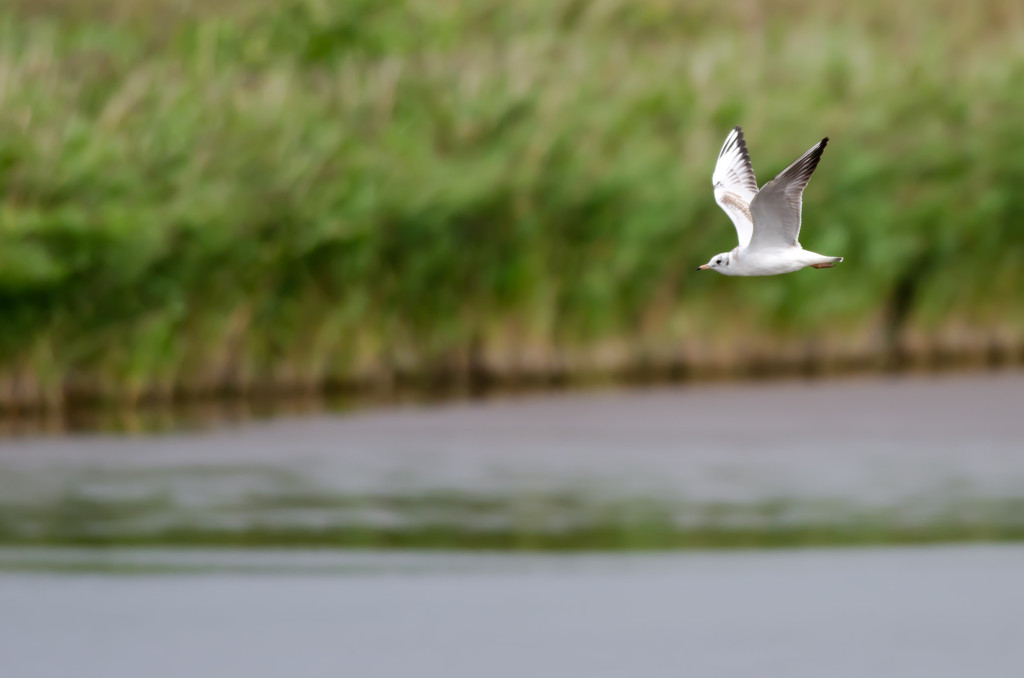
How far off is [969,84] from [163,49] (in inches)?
451

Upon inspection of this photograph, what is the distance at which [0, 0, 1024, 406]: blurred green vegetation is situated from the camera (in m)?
18.5

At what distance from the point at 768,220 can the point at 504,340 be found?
48.3ft

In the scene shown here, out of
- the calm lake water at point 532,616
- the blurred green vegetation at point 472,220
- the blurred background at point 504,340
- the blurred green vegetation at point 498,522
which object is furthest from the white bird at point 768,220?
the blurred green vegetation at point 472,220

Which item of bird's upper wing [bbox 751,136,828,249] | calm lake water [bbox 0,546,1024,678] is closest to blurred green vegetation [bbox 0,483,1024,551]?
calm lake water [bbox 0,546,1024,678]

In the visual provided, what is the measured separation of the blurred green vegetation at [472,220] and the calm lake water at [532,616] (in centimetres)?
357

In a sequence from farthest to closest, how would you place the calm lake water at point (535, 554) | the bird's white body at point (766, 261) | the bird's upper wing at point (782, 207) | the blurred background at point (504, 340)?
1. the blurred background at point (504, 340)
2. the calm lake water at point (535, 554)
3. the bird's upper wing at point (782, 207)
4. the bird's white body at point (766, 261)

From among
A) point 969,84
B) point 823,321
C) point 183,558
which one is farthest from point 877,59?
point 183,558

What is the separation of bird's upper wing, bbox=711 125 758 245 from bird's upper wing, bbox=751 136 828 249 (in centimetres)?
40

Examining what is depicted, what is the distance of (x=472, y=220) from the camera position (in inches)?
789

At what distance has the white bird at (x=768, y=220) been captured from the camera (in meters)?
5.45

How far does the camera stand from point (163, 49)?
27688mm

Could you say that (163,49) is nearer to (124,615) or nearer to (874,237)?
(874,237)

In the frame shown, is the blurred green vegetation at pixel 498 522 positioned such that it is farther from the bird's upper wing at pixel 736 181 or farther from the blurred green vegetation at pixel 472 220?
the bird's upper wing at pixel 736 181

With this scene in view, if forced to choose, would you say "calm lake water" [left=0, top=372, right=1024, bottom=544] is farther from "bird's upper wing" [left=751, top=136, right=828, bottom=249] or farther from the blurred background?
"bird's upper wing" [left=751, top=136, right=828, bottom=249]
